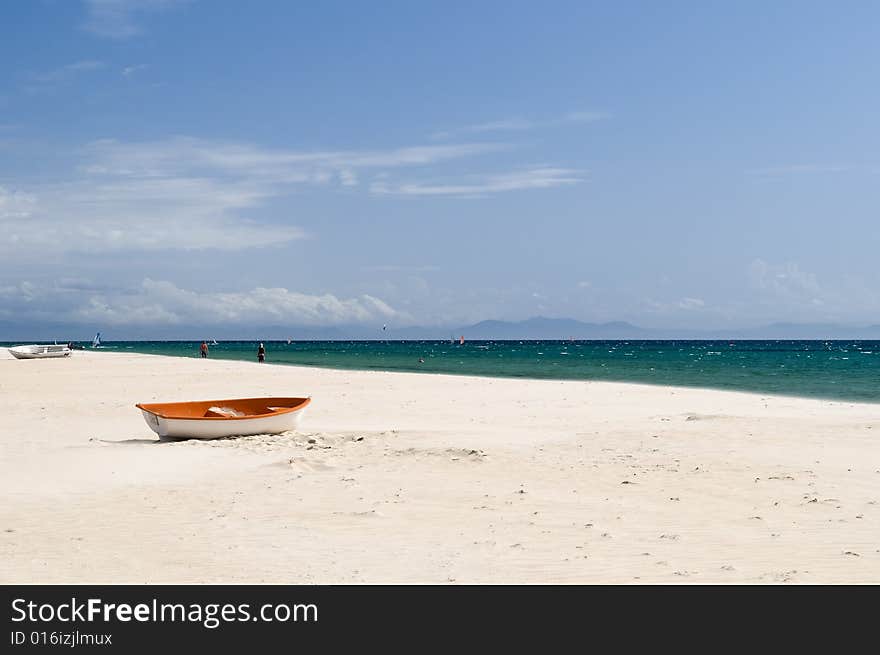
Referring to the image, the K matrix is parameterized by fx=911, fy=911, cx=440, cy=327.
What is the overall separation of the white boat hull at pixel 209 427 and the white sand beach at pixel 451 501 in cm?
39

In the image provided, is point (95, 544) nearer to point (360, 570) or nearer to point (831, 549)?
point (360, 570)

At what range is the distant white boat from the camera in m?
78.8

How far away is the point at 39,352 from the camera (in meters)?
79.2

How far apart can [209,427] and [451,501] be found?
8.96 m

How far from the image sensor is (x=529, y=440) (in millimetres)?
21453

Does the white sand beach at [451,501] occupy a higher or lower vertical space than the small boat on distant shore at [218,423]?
lower

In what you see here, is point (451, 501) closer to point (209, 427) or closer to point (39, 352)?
point (209, 427)

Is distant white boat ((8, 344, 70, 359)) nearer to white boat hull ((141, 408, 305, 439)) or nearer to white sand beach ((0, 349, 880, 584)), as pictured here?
white sand beach ((0, 349, 880, 584))

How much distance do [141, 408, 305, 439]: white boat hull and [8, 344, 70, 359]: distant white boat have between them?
209 ft

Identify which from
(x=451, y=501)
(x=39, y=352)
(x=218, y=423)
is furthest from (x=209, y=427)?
(x=39, y=352)

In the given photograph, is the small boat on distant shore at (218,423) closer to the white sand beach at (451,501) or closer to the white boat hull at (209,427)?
the white boat hull at (209,427)

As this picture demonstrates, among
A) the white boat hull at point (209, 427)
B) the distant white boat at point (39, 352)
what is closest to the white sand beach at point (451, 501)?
the white boat hull at point (209, 427)

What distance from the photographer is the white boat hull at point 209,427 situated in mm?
20984
